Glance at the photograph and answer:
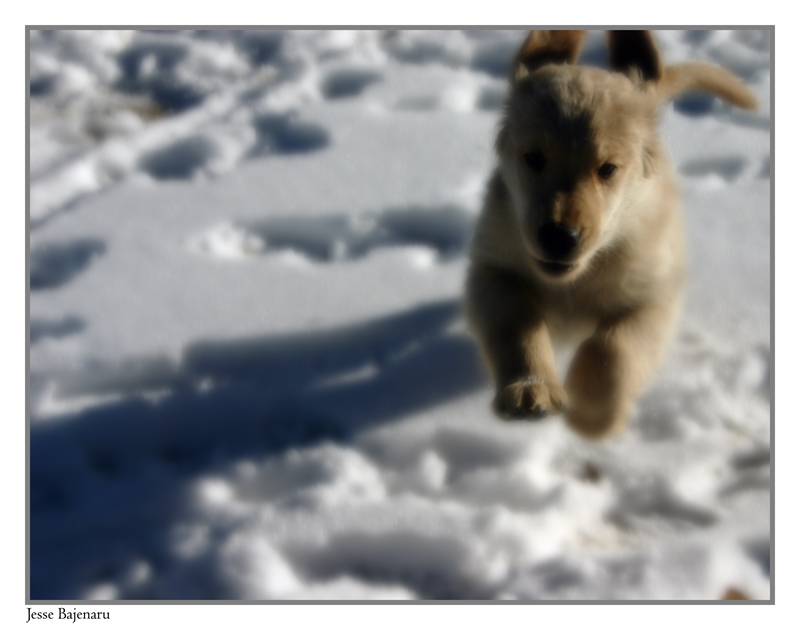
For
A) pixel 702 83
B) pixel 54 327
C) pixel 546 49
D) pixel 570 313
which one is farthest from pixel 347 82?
pixel 570 313

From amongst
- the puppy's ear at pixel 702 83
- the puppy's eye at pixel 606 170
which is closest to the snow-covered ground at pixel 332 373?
the puppy's ear at pixel 702 83

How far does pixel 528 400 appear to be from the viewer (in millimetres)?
1557

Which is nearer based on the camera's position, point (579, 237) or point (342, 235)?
point (579, 237)

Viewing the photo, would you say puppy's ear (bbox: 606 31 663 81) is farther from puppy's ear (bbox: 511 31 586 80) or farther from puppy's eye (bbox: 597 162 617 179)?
puppy's eye (bbox: 597 162 617 179)

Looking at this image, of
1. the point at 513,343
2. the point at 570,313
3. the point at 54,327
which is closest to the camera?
the point at 513,343

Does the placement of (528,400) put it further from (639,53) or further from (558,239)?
(639,53)

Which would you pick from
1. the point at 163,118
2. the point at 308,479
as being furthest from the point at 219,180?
the point at 308,479

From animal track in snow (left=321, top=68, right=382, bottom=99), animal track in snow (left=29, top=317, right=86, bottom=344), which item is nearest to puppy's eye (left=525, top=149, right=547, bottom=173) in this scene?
animal track in snow (left=29, top=317, right=86, bottom=344)

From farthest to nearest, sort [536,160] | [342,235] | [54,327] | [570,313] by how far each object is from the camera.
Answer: [342,235]
[54,327]
[570,313]
[536,160]

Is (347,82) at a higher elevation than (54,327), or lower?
higher

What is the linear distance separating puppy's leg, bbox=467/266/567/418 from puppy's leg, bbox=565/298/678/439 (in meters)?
0.09

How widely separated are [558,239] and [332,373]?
87 centimetres

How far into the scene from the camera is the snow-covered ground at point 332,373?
1719mm

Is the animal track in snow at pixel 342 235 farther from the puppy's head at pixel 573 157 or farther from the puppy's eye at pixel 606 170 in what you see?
the puppy's eye at pixel 606 170
